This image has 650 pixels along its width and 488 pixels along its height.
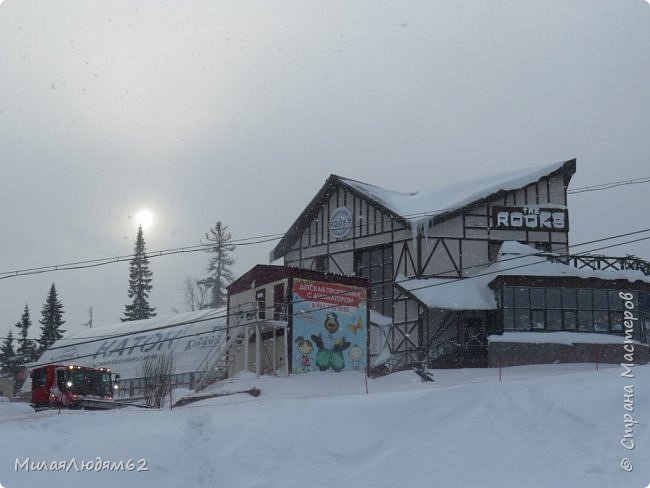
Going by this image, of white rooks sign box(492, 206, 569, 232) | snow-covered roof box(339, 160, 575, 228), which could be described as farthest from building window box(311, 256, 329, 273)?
white rooks sign box(492, 206, 569, 232)

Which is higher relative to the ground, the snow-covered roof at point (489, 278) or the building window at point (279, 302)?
the snow-covered roof at point (489, 278)

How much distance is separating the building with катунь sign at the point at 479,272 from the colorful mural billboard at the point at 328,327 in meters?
3.63

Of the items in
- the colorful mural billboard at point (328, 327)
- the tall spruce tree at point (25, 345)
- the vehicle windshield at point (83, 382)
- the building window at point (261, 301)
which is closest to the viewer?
the vehicle windshield at point (83, 382)

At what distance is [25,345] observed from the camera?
80500 millimetres

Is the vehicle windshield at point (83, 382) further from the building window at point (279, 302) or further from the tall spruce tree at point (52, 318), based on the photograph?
the tall spruce tree at point (52, 318)

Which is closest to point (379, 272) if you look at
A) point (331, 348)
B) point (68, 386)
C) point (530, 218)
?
point (530, 218)

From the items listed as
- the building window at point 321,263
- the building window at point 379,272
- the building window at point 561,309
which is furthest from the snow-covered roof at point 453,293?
the building window at point 321,263

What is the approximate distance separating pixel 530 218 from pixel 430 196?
6.70 metres

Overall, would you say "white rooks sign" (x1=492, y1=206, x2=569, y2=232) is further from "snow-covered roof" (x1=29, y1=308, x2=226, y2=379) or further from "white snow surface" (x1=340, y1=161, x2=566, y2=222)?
"snow-covered roof" (x1=29, y1=308, x2=226, y2=379)

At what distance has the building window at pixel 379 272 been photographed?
46.9 m

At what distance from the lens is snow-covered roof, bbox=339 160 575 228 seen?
4656 cm

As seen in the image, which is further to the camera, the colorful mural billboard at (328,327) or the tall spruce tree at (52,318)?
the tall spruce tree at (52,318)

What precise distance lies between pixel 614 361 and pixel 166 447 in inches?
1051

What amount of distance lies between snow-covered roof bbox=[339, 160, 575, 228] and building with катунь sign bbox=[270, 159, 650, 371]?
104 millimetres
